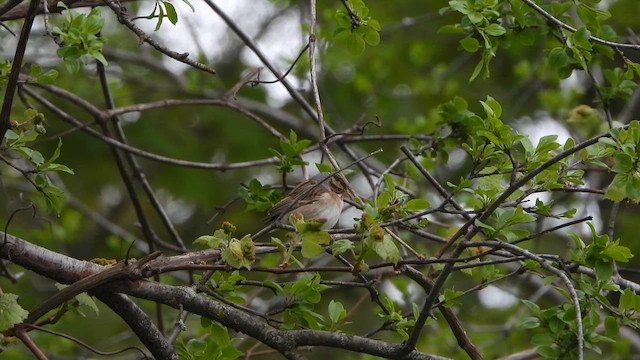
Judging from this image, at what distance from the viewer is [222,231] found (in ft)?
8.88

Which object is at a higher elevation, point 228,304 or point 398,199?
point 398,199

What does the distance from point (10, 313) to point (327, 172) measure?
4.10 feet

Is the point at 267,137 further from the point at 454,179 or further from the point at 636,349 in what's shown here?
the point at 636,349

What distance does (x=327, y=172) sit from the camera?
3.45 meters

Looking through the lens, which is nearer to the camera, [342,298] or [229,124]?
[229,124]

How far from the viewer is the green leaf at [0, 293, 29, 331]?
2760 mm

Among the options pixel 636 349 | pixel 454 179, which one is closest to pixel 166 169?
pixel 454 179

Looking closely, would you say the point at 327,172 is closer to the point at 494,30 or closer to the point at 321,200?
the point at 321,200

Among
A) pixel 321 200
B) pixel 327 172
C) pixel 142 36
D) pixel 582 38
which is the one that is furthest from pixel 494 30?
pixel 142 36

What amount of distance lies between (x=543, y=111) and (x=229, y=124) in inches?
101

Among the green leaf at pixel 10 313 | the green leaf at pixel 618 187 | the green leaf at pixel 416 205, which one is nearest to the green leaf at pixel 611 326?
the green leaf at pixel 618 187

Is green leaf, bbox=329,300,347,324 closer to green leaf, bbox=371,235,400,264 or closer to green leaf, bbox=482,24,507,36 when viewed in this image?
green leaf, bbox=371,235,400,264

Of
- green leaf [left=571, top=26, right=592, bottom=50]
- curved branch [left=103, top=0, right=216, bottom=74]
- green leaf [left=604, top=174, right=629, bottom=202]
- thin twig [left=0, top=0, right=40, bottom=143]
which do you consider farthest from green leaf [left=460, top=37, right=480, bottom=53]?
thin twig [left=0, top=0, right=40, bottom=143]

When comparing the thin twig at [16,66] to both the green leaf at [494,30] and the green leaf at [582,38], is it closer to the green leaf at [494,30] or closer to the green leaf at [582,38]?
the green leaf at [494,30]
